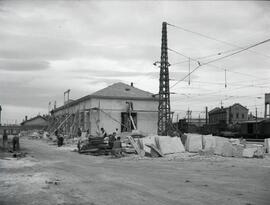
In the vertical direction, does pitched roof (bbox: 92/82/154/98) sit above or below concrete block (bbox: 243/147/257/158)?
above

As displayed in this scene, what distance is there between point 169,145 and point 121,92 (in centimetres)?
2523

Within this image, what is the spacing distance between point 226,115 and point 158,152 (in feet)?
213

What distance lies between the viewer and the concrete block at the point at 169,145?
2519 cm

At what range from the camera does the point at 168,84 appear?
1583 inches

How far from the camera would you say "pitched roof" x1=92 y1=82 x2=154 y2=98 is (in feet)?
160

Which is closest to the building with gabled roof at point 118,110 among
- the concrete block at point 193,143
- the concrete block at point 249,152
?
the concrete block at point 193,143

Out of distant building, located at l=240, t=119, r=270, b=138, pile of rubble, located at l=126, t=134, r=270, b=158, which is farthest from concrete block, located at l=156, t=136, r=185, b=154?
distant building, located at l=240, t=119, r=270, b=138

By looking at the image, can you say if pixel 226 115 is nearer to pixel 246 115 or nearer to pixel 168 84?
pixel 246 115

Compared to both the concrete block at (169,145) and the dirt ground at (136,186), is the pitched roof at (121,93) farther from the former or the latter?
the dirt ground at (136,186)

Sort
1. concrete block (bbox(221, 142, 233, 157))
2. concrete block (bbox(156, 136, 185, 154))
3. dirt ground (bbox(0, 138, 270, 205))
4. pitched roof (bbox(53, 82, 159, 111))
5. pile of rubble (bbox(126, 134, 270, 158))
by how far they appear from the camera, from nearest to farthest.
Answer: dirt ground (bbox(0, 138, 270, 205))
pile of rubble (bbox(126, 134, 270, 158))
concrete block (bbox(221, 142, 233, 157))
concrete block (bbox(156, 136, 185, 154))
pitched roof (bbox(53, 82, 159, 111))

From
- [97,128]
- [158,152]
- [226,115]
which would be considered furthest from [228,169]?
[226,115]

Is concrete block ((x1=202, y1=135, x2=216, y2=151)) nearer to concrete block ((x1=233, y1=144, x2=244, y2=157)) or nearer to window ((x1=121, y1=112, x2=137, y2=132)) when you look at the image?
concrete block ((x1=233, y1=144, x2=244, y2=157))

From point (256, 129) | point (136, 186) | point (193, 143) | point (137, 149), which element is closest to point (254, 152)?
point (193, 143)

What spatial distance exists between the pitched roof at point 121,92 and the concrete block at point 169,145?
22.8 metres
